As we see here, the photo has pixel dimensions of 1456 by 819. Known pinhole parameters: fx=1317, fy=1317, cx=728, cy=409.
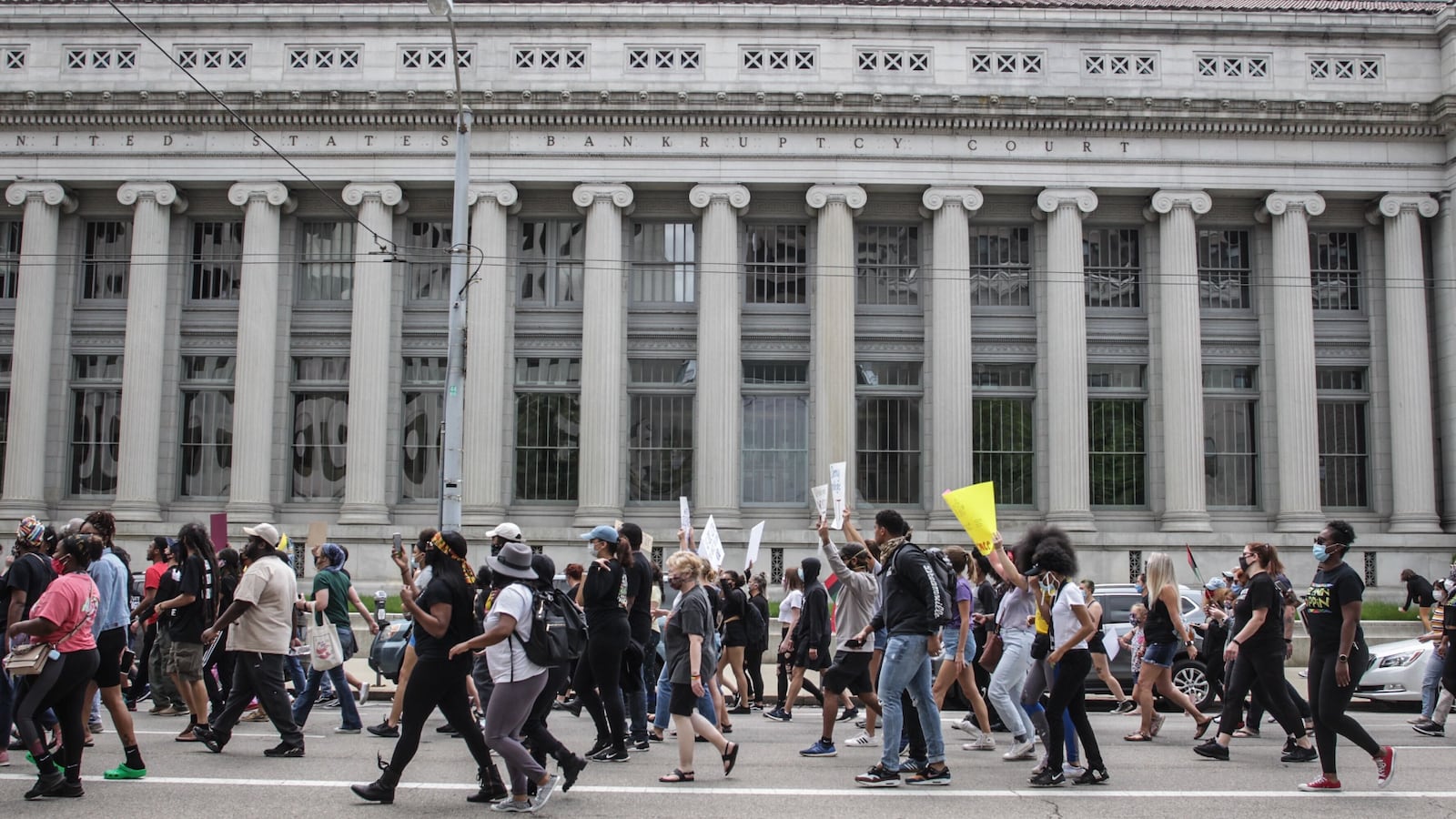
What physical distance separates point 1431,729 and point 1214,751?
14.0 feet

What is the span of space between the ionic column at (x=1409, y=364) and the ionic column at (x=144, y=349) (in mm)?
27684

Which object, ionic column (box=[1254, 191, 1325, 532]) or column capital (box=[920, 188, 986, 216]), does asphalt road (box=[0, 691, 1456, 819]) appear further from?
column capital (box=[920, 188, 986, 216])

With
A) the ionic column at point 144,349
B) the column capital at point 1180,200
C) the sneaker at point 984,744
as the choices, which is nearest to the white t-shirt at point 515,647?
the sneaker at point 984,744

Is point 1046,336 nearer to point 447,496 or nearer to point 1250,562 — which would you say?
point 447,496

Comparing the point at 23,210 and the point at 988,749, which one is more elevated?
the point at 23,210

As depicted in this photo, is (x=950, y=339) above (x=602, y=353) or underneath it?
above

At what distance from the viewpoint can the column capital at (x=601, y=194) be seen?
2962 cm

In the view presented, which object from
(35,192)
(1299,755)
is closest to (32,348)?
(35,192)

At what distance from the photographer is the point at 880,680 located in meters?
10.3

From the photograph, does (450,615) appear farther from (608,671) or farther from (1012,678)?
(1012,678)

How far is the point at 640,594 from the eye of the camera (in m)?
12.7

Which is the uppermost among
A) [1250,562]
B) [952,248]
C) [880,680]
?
[952,248]

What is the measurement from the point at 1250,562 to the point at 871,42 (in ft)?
68.3

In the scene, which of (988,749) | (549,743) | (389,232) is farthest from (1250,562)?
(389,232)
